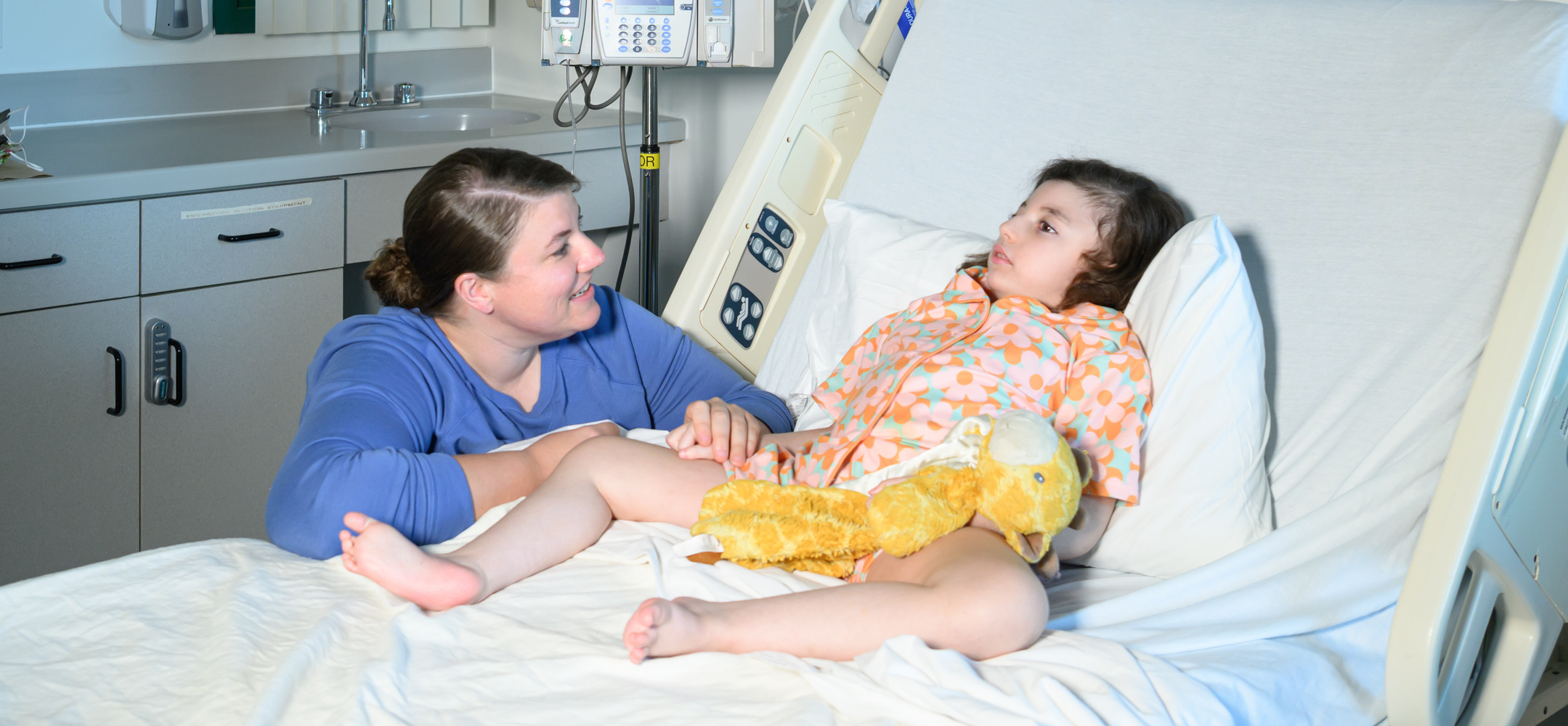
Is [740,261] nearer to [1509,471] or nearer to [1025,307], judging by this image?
[1025,307]

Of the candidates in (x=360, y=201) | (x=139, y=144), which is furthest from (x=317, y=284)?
(x=139, y=144)

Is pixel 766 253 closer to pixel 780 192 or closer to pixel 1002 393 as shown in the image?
pixel 780 192

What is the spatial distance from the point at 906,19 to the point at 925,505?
1.17 m

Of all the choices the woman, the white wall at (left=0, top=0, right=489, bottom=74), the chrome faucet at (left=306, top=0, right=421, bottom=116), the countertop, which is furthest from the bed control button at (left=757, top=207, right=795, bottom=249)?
the white wall at (left=0, top=0, right=489, bottom=74)

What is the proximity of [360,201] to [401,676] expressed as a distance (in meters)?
1.56

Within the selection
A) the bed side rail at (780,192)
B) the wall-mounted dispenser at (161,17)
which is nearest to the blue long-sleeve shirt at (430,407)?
the bed side rail at (780,192)

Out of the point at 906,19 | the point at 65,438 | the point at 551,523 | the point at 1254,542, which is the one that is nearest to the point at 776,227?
the point at 906,19

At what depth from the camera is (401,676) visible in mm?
1093

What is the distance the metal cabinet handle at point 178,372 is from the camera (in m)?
2.28

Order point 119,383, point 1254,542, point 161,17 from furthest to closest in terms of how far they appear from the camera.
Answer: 1. point 161,17
2. point 119,383
3. point 1254,542

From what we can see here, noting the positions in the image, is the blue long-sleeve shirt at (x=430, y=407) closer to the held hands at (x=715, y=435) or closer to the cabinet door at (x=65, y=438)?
the held hands at (x=715, y=435)

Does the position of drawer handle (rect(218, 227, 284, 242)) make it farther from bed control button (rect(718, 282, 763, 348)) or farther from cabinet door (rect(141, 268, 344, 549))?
bed control button (rect(718, 282, 763, 348))

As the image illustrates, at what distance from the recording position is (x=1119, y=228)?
149 centimetres

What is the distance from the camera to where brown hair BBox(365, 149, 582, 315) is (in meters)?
1.55
